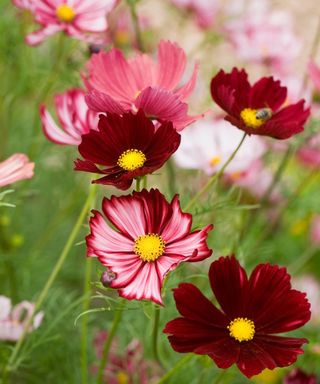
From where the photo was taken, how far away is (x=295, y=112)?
0.57 meters

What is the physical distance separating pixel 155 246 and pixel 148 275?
0.02 meters

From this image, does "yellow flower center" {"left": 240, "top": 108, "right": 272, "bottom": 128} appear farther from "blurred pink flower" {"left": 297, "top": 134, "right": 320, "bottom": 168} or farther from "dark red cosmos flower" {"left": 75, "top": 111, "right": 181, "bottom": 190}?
"blurred pink flower" {"left": 297, "top": 134, "right": 320, "bottom": 168}

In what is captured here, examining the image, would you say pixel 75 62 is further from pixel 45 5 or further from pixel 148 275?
pixel 148 275

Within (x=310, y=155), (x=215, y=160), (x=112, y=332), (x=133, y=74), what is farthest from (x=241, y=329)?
(x=310, y=155)

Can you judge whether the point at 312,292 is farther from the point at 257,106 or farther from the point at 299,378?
the point at 257,106

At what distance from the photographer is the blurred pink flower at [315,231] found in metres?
1.12

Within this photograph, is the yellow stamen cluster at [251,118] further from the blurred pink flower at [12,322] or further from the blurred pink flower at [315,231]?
the blurred pink flower at [315,231]

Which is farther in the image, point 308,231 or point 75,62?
point 308,231

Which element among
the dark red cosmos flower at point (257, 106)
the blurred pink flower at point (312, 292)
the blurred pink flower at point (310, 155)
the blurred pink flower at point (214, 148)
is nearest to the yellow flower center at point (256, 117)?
the dark red cosmos flower at point (257, 106)

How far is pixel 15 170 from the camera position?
535 mm

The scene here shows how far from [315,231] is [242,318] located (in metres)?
0.66

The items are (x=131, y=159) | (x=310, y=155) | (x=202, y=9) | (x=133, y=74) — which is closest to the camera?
(x=131, y=159)

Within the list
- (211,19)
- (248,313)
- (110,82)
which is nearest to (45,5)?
(110,82)

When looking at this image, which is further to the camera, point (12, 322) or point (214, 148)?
point (214, 148)
